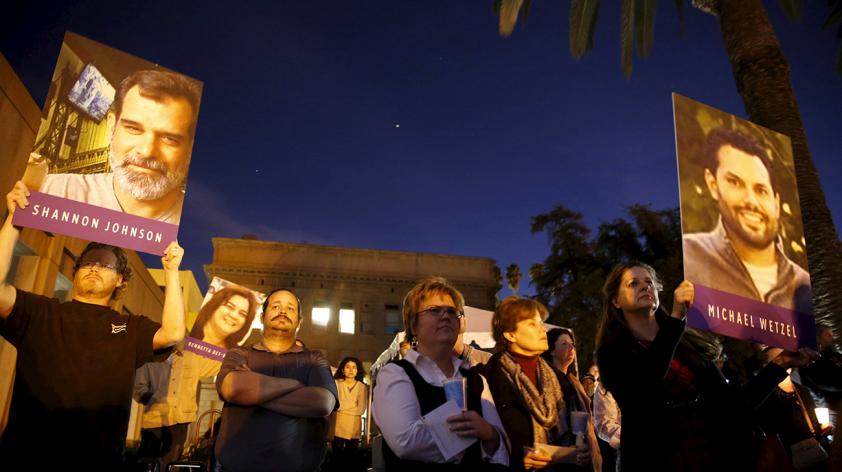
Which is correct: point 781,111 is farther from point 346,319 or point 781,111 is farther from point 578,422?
point 346,319

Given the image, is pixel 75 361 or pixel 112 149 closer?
pixel 75 361

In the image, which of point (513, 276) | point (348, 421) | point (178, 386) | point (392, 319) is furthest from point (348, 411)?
point (513, 276)

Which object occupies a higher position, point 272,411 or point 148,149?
point 148,149

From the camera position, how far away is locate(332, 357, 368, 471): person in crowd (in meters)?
9.62

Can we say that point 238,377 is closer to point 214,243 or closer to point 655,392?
point 655,392

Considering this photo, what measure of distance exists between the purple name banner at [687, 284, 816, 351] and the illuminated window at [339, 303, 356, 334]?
→ 29.2 metres

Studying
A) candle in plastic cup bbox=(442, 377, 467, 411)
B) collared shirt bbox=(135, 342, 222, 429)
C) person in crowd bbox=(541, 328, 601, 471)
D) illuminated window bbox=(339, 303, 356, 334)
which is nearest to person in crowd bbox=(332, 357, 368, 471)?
collared shirt bbox=(135, 342, 222, 429)

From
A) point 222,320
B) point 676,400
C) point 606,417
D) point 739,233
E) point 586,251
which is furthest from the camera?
point 586,251

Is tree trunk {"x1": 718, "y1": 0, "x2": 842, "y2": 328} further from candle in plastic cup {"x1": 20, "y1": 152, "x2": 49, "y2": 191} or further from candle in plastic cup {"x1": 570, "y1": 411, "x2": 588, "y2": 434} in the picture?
candle in plastic cup {"x1": 20, "y1": 152, "x2": 49, "y2": 191}

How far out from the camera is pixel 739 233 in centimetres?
452

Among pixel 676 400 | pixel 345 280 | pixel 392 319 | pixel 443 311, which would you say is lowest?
pixel 676 400

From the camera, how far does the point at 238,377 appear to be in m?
3.38

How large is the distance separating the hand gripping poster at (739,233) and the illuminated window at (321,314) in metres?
28.9

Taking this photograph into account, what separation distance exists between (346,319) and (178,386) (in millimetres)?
25121
